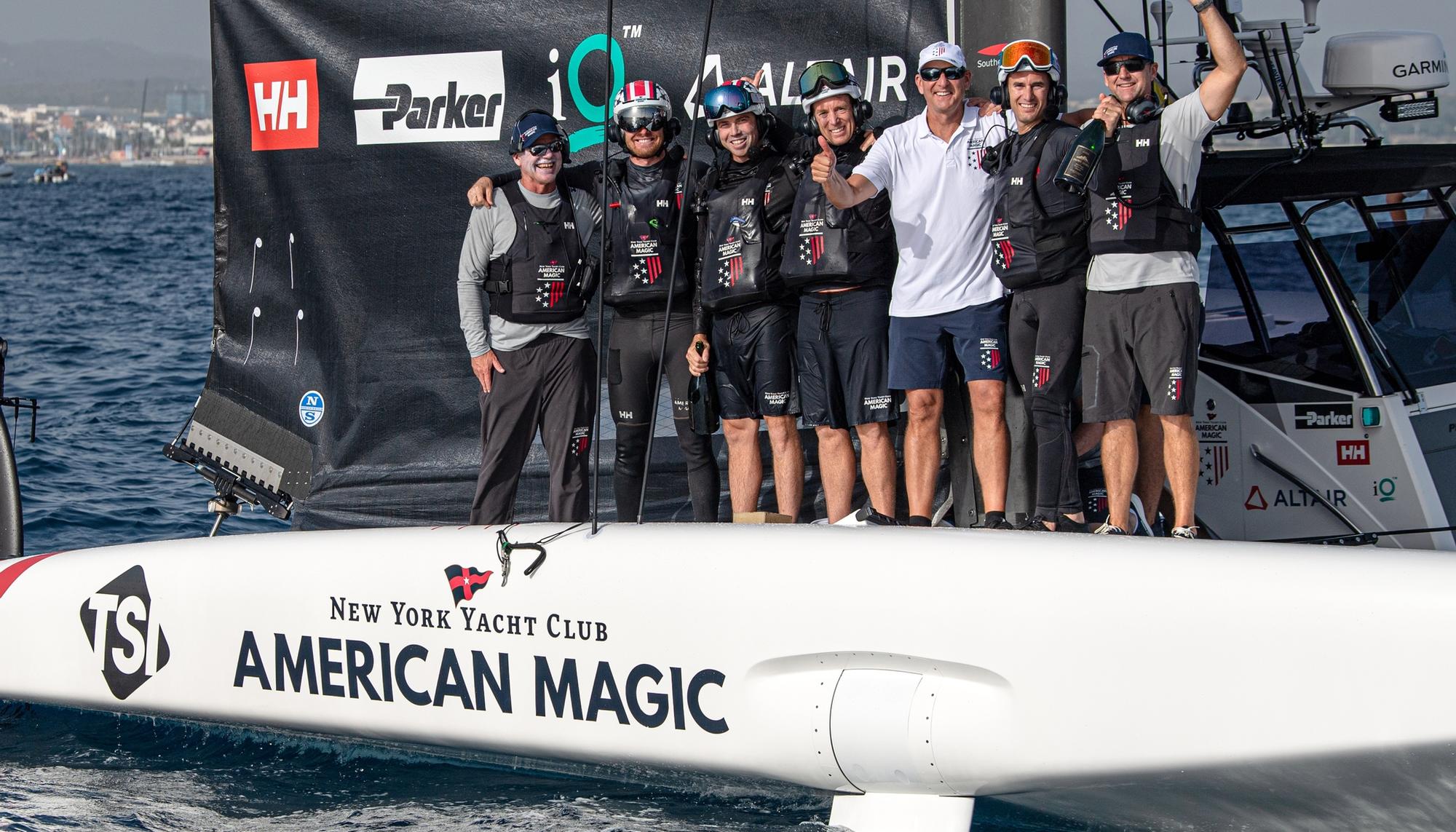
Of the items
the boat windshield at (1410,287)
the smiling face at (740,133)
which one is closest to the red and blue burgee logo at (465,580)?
the smiling face at (740,133)

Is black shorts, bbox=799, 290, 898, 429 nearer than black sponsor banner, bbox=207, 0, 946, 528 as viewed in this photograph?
Yes

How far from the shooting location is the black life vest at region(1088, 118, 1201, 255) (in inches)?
172

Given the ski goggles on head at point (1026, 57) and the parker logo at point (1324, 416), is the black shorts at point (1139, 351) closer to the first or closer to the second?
the ski goggles on head at point (1026, 57)

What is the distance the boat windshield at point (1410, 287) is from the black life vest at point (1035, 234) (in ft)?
3.90

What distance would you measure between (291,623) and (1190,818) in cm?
262

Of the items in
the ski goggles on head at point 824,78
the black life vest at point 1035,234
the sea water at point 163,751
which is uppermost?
the ski goggles on head at point 824,78

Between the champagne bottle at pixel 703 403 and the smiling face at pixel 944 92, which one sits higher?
the smiling face at pixel 944 92

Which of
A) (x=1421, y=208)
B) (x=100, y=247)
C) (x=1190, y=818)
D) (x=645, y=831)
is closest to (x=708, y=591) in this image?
(x=645, y=831)

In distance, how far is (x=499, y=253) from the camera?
17.9 ft

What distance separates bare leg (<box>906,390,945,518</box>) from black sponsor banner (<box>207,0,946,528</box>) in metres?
1.83

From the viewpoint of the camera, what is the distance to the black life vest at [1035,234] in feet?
14.9

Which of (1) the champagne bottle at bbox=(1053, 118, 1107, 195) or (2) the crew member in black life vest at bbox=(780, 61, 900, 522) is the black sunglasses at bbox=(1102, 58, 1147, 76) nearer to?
(1) the champagne bottle at bbox=(1053, 118, 1107, 195)

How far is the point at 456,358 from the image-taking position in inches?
247

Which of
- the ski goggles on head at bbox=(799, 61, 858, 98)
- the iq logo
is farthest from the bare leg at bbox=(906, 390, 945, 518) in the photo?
the iq logo
